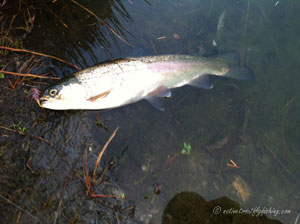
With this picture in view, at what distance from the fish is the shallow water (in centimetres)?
28

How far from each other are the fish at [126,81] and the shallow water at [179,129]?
11.1 inches

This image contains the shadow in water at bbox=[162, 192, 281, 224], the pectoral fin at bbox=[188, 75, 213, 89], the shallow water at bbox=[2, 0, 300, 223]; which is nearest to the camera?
the shadow in water at bbox=[162, 192, 281, 224]

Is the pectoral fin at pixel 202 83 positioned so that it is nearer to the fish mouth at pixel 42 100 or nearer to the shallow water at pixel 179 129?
the shallow water at pixel 179 129

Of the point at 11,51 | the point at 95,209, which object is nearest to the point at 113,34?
the point at 11,51

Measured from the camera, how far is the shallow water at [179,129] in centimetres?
247

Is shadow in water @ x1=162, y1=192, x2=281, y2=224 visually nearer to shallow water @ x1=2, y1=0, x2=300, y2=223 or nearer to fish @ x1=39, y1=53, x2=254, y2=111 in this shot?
shallow water @ x1=2, y1=0, x2=300, y2=223

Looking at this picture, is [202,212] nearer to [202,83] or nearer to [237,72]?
[202,83]

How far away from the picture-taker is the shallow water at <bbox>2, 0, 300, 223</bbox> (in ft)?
8.11

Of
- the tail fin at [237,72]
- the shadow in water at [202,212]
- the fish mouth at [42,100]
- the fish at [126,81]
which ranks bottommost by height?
the tail fin at [237,72]

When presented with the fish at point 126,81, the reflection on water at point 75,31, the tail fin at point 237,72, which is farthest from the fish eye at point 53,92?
the tail fin at point 237,72

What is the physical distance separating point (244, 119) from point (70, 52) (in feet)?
12.0

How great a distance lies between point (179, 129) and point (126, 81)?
1.38m

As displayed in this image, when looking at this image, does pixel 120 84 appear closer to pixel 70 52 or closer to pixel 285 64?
pixel 70 52

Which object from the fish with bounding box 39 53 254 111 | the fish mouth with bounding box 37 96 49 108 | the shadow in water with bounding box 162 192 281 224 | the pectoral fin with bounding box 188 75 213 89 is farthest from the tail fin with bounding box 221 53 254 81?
the fish mouth with bounding box 37 96 49 108
